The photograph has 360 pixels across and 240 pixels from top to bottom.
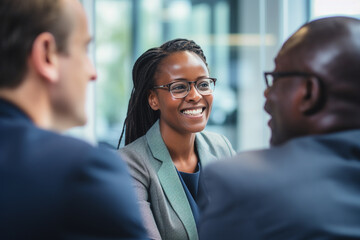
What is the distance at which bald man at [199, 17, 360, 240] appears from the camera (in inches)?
31.1

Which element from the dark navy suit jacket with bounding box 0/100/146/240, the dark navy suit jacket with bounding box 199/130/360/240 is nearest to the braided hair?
the dark navy suit jacket with bounding box 199/130/360/240

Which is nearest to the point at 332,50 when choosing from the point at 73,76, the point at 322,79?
the point at 322,79

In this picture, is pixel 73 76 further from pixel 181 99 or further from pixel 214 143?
pixel 214 143

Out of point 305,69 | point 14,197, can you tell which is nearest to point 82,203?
point 14,197

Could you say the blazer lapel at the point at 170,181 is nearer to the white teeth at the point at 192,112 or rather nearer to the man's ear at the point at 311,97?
the white teeth at the point at 192,112

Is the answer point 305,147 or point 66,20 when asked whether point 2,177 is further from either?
point 305,147

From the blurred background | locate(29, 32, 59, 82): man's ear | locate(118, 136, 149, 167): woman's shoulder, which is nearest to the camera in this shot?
locate(29, 32, 59, 82): man's ear

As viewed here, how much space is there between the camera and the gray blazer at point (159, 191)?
163cm

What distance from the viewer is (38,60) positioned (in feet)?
2.51

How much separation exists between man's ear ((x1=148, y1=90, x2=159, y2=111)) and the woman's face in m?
0.02

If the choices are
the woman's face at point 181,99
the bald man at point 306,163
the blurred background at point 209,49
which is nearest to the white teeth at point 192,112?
the woman's face at point 181,99

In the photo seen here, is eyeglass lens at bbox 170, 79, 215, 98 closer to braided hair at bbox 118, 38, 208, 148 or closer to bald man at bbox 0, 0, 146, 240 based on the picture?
braided hair at bbox 118, 38, 208, 148

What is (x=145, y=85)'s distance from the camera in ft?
6.49

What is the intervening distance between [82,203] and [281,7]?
11.2 feet
